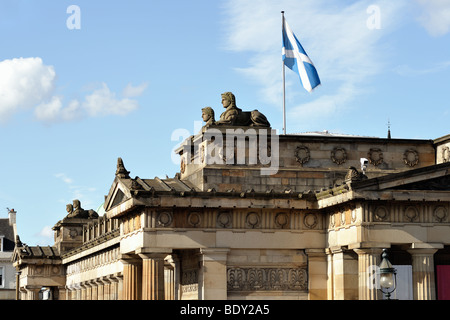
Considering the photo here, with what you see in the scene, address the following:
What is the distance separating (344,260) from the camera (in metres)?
53.8

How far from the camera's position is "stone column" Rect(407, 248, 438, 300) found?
52.2 metres

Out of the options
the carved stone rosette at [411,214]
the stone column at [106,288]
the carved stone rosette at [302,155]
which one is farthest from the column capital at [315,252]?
the stone column at [106,288]

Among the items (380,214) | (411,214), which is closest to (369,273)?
(380,214)

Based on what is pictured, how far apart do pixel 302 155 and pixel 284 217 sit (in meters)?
4.17

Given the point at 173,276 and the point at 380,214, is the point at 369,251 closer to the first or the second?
the point at 380,214

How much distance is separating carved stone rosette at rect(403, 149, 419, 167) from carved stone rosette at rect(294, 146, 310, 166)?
5.98 metres

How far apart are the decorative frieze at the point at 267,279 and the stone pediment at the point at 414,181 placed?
7.74 m

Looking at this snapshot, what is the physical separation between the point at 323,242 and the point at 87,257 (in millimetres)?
48935

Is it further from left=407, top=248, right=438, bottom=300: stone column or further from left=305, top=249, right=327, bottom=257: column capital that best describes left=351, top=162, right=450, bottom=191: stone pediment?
left=305, top=249, right=327, bottom=257: column capital

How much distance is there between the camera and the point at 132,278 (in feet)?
198

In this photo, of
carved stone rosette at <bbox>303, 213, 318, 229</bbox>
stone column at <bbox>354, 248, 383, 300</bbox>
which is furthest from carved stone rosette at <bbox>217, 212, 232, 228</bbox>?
stone column at <bbox>354, 248, 383, 300</bbox>
